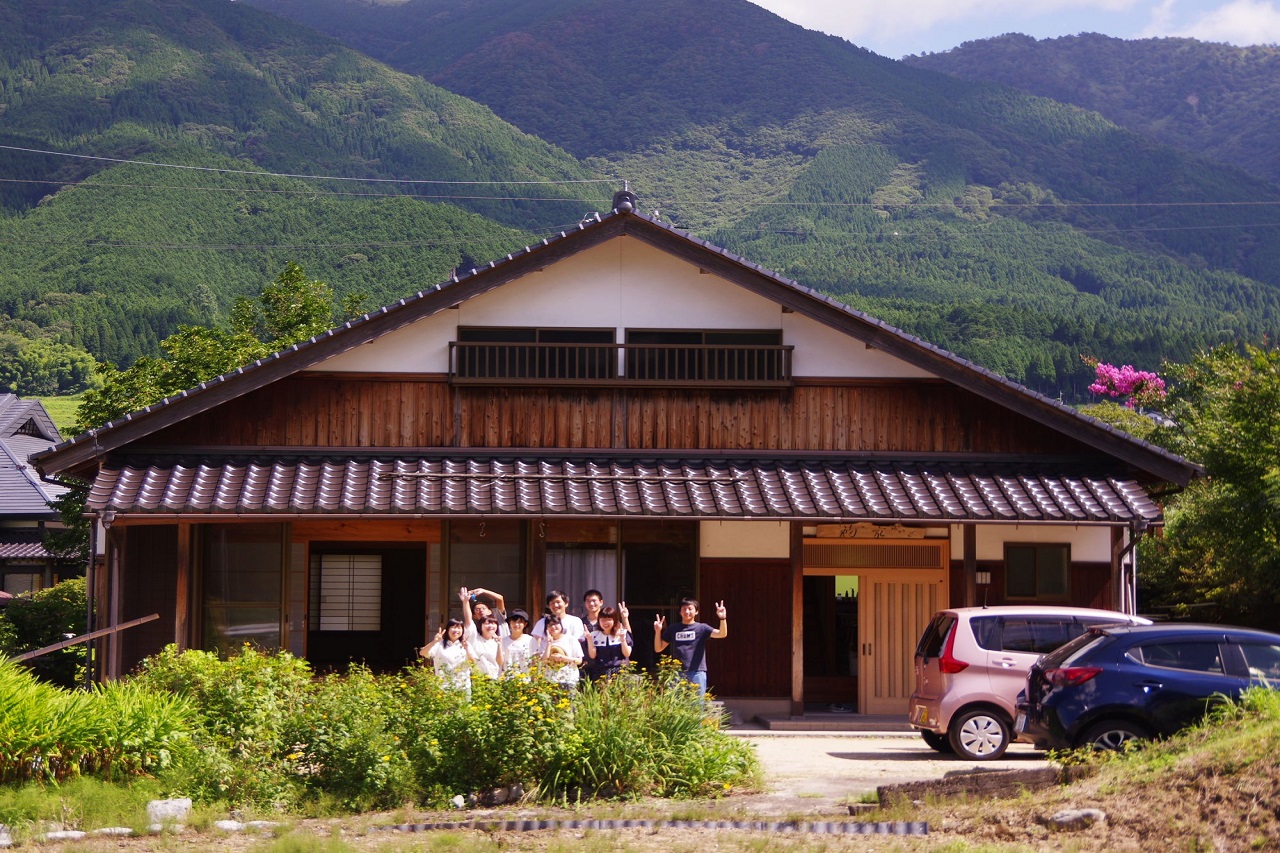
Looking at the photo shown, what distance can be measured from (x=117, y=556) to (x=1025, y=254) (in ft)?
335

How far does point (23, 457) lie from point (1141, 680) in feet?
154

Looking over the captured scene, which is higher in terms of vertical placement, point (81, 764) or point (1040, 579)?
point (1040, 579)

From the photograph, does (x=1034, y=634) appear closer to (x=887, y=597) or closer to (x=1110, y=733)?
(x=1110, y=733)

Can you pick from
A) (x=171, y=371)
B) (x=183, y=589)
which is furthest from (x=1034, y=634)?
(x=171, y=371)

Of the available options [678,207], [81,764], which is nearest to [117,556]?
[81,764]

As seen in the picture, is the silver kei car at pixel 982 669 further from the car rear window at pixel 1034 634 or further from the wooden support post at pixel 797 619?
the wooden support post at pixel 797 619

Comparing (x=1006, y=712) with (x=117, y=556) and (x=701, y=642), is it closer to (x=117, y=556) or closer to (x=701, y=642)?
(x=701, y=642)

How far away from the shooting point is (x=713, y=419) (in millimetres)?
18750

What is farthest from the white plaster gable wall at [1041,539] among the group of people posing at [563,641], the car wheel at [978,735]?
the group of people posing at [563,641]

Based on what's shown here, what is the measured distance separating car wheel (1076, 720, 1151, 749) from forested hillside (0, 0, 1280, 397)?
36702 mm

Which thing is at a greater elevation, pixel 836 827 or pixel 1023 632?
pixel 1023 632

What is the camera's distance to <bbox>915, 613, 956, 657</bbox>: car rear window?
48.1ft

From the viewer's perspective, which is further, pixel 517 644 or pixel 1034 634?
pixel 1034 634

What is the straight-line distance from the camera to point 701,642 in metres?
14.2
